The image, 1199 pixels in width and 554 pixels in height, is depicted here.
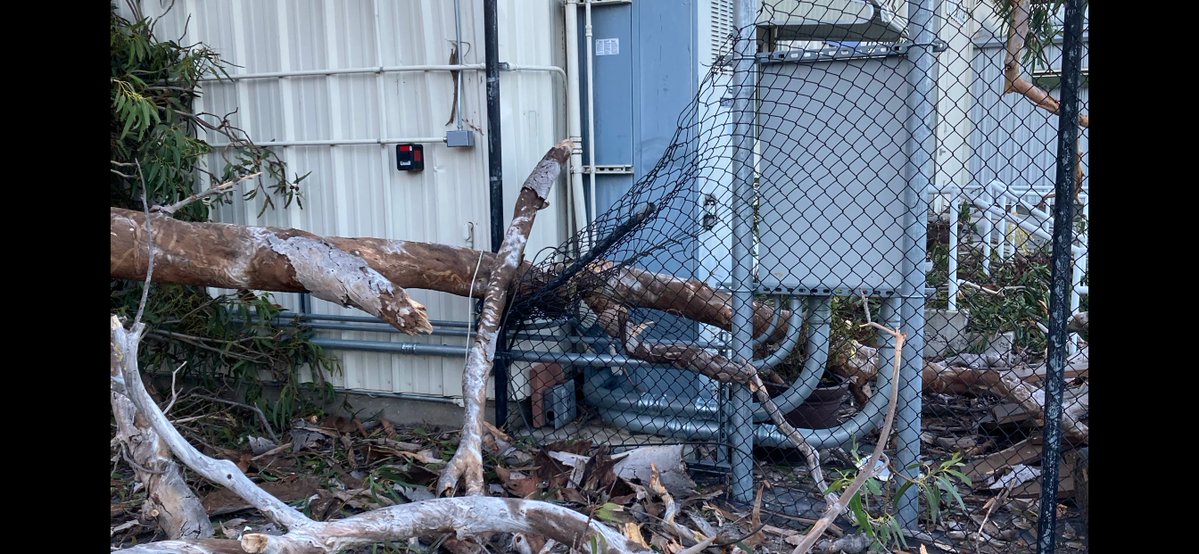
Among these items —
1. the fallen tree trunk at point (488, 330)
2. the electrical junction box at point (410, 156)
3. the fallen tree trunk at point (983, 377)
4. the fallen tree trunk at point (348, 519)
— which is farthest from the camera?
the electrical junction box at point (410, 156)

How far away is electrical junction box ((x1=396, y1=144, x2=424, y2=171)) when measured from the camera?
15.7ft

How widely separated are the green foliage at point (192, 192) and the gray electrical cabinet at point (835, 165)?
8.64ft

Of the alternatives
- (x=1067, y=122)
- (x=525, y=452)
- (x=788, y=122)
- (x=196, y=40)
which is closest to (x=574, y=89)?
(x=788, y=122)

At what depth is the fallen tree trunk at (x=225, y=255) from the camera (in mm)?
3557

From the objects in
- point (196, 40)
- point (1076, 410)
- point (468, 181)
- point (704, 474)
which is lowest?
point (704, 474)

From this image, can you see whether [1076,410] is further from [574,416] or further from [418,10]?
[418,10]

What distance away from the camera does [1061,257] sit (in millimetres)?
2896

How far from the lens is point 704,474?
414cm

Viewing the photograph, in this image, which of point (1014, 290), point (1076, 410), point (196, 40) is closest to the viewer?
point (1076, 410)

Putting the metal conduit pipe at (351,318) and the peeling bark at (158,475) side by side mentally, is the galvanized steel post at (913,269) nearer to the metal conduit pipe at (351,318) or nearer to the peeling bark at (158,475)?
the metal conduit pipe at (351,318)

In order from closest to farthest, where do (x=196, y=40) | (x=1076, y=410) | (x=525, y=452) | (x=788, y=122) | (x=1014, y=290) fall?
1. (x=788, y=122)
2. (x=1076, y=410)
3. (x=525, y=452)
4. (x=196, y=40)
5. (x=1014, y=290)

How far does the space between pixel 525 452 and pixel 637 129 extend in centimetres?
164

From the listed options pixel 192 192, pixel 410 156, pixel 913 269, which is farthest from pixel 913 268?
pixel 192 192


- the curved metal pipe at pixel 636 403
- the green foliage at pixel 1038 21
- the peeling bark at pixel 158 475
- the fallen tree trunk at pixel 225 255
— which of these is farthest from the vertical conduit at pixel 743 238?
the peeling bark at pixel 158 475
